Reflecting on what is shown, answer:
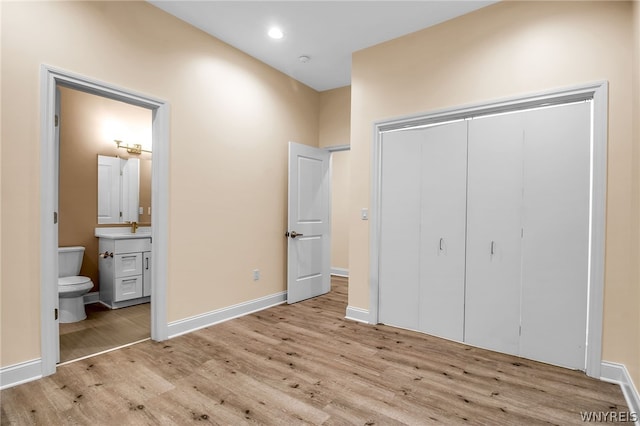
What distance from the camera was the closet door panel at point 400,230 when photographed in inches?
128

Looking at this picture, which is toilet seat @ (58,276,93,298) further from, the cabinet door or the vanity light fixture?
the vanity light fixture

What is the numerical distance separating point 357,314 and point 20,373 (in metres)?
2.86

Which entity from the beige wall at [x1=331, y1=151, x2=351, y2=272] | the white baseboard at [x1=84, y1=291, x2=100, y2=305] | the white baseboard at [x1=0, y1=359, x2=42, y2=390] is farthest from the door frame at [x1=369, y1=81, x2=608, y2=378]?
the white baseboard at [x1=84, y1=291, x2=100, y2=305]

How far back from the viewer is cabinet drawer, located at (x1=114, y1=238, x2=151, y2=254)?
3918mm

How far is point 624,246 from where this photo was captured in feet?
7.39

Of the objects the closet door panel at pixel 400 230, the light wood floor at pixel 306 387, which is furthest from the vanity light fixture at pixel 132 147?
the closet door panel at pixel 400 230

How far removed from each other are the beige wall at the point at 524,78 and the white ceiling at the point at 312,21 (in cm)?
17

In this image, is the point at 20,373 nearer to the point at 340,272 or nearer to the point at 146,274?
the point at 146,274

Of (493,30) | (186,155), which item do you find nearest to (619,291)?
(493,30)

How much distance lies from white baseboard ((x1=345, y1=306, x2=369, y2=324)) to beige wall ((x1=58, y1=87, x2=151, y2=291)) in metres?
3.35

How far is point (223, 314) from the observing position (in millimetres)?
3482

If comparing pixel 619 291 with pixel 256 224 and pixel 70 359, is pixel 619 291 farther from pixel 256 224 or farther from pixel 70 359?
pixel 70 359

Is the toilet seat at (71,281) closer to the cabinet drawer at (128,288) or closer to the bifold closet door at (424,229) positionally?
the cabinet drawer at (128,288)

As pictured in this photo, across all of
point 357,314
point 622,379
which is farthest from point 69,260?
point 622,379
